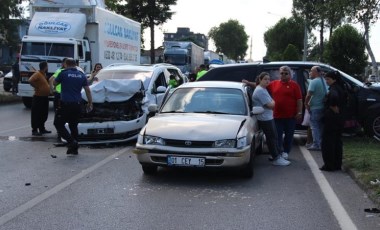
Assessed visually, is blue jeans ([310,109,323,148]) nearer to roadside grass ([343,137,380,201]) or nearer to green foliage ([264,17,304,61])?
roadside grass ([343,137,380,201])

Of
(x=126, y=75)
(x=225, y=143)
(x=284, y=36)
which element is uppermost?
(x=284, y=36)

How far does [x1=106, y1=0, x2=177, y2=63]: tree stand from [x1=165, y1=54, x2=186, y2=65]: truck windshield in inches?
646

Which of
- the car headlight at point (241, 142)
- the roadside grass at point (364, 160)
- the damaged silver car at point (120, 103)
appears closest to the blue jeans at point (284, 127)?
the roadside grass at point (364, 160)

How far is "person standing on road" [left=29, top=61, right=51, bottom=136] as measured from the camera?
42.3 feet

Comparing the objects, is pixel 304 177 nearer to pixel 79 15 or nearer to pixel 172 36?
pixel 79 15

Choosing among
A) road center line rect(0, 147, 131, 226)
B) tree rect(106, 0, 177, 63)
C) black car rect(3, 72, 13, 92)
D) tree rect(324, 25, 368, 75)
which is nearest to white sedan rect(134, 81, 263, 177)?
road center line rect(0, 147, 131, 226)

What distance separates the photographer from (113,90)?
12164 millimetres

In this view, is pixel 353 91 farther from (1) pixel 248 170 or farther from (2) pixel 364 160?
(1) pixel 248 170

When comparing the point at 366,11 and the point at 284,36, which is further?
the point at 284,36

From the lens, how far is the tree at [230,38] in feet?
418

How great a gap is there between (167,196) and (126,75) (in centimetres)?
671

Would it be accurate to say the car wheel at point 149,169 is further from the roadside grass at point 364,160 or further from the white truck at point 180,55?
the white truck at point 180,55

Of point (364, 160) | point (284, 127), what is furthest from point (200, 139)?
point (364, 160)

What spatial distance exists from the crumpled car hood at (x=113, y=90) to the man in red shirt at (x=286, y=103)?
12.0 ft
